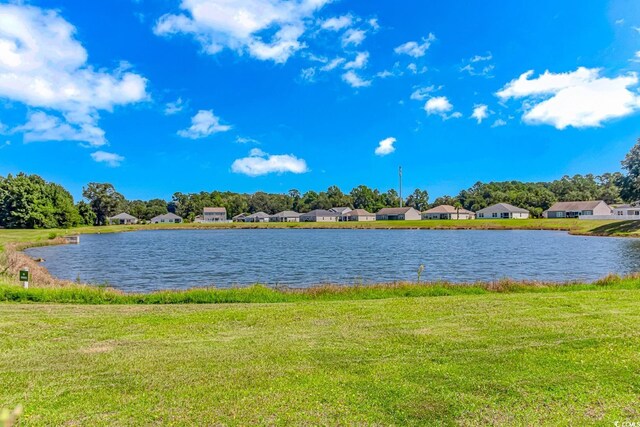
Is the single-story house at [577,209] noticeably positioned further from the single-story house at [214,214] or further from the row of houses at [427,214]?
the single-story house at [214,214]

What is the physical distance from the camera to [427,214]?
12675cm

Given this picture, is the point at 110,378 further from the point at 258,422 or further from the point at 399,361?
the point at 399,361

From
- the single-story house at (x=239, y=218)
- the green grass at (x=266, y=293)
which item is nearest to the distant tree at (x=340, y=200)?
the single-story house at (x=239, y=218)

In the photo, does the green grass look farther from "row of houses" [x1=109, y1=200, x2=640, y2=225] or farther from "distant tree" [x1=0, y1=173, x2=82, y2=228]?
"row of houses" [x1=109, y1=200, x2=640, y2=225]

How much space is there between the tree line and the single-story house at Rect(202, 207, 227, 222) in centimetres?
522

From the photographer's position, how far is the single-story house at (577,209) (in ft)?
310

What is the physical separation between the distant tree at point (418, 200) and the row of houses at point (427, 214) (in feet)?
65.5

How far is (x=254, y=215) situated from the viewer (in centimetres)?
14688

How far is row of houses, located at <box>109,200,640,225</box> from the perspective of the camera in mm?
94375

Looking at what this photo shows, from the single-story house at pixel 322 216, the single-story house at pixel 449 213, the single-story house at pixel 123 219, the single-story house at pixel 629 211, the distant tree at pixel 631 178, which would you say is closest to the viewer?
the distant tree at pixel 631 178

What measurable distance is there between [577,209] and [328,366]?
107 meters

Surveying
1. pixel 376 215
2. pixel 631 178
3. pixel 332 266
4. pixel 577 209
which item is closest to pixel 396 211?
pixel 376 215

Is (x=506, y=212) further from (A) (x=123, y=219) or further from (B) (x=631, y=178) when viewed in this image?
(A) (x=123, y=219)

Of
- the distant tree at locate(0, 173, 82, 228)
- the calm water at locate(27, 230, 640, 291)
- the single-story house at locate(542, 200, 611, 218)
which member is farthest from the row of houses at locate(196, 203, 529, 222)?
the calm water at locate(27, 230, 640, 291)
